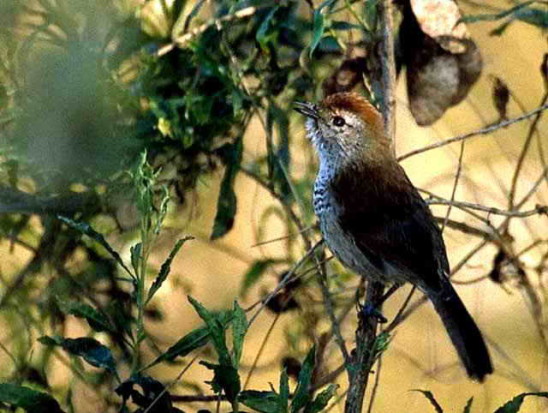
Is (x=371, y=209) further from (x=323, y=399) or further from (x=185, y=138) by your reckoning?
(x=323, y=399)

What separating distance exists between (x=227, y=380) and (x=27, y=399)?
418 millimetres

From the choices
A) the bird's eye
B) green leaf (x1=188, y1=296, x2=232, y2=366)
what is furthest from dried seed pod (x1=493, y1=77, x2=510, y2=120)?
green leaf (x1=188, y1=296, x2=232, y2=366)

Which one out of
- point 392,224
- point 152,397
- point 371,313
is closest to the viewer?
point 152,397

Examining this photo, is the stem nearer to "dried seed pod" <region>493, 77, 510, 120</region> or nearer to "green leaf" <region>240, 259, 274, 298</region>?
"dried seed pod" <region>493, 77, 510, 120</region>

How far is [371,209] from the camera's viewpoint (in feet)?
12.8

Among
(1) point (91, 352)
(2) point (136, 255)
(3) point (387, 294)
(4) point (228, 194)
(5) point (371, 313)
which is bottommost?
(1) point (91, 352)

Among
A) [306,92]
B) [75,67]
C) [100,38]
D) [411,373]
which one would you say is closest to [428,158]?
[411,373]

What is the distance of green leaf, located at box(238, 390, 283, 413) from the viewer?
8.53 feet

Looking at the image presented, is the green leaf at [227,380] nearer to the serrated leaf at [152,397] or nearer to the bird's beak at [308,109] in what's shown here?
the serrated leaf at [152,397]

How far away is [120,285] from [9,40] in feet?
3.57

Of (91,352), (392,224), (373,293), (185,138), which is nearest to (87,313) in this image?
(91,352)

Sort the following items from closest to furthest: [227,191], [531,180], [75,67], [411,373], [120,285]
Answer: [75,67]
[227,191]
[120,285]
[531,180]
[411,373]

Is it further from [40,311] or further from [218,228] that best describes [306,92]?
[40,311]

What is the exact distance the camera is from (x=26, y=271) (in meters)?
4.05
